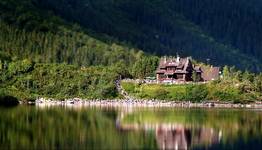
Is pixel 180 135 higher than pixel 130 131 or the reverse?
the reverse

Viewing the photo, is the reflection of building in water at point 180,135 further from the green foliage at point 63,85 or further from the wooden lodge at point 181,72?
the wooden lodge at point 181,72

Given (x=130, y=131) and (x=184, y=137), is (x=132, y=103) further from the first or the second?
(x=184, y=137)

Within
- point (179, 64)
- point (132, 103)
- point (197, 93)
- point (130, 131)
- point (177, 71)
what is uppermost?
point (179, 64)

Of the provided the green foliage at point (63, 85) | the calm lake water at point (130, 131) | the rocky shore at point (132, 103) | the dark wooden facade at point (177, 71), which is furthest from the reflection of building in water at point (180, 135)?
the dark wooden facade at point (177, 71)

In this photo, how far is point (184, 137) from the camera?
87.8 meters

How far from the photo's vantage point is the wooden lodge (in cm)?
19345

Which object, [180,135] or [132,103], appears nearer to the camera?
[180,135]

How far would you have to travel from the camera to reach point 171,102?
166125 millimetres

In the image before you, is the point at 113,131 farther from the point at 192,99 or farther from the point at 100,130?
the point at 192,99

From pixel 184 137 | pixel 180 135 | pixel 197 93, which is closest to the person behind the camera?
pixel 184 137

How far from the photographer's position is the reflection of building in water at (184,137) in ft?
264

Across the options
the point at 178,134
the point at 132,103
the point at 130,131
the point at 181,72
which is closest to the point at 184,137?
the point at 178,134

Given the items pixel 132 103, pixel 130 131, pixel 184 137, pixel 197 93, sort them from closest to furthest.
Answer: pixel 184 137 < pixel 130 131 < pixel 132 103 < pixel 197 93

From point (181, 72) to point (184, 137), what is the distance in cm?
10630
